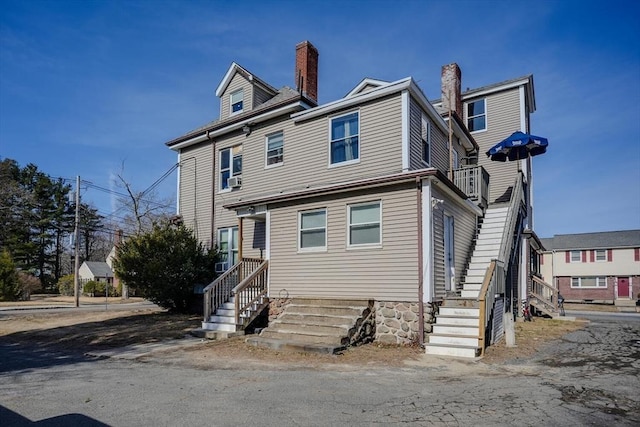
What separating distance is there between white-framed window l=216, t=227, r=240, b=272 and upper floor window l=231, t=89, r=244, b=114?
5.22 m

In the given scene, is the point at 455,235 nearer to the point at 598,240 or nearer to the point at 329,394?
the point at 329,394

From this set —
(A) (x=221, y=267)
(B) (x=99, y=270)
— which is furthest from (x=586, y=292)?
(B) (x=99, y=270)

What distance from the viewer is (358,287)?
12016 millimetres

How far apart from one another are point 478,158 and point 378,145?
8505mm

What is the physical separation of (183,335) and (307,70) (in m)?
11.0

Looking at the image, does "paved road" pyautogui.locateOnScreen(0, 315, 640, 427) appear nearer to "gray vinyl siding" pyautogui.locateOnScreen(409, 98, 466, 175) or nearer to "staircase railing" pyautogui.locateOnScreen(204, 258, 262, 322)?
"staircase railing" pyautogui.locateOnScreen(204, 258, 262, 322)

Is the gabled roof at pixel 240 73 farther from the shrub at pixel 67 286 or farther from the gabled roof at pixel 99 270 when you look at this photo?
the gabled roof at pixel 99 270

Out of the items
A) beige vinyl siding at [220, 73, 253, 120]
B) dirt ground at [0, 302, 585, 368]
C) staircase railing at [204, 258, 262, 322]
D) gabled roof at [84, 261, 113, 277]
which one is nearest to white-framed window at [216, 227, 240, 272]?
dirt ground at [0, 302, 585, 368]

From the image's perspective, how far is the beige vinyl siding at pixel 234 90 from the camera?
18688 millimetres

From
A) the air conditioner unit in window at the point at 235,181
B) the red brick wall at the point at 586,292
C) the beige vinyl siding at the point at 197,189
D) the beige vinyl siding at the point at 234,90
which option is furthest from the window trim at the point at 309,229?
the red brick wall at the point at 586,292

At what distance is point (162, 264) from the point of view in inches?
642

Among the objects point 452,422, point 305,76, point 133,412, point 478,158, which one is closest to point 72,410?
point 133,412

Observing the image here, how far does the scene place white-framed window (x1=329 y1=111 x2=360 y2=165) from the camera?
46.9 ft

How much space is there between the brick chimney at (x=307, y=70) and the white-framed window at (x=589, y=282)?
40388 millimetres
